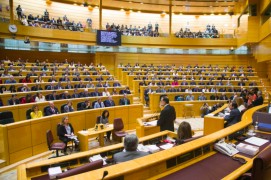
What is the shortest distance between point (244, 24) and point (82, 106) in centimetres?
1357

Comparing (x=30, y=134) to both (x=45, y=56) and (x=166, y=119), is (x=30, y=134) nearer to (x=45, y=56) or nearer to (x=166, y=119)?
(x=166, y=119)

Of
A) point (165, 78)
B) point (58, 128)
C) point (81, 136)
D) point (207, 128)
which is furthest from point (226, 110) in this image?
point (165, 78)

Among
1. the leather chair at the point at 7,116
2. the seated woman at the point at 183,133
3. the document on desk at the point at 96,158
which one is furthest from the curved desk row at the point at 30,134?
the seated woman at the point at 183,133

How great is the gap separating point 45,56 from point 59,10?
3.94 m

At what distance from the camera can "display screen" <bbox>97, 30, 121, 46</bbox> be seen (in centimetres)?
1554

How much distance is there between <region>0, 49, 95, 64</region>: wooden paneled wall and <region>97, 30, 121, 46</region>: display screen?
2536 millimetres

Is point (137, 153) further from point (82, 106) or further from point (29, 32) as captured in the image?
point (29, 32)

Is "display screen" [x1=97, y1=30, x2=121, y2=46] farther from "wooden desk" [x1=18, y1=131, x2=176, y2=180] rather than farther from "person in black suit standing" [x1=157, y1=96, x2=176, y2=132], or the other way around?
"wooden desk" [x1=18, y1=131, x2=176, y2=180]

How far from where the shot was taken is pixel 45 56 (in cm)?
1656

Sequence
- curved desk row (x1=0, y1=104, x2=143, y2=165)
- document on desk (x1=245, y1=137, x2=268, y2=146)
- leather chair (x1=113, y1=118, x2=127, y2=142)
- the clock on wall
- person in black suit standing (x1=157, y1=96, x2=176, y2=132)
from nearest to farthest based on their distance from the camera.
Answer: document on desk (x1=245, y1=137, x2=268, y2=146), person in black suit standing (x1=157, y1=96, x2=176, y2=132), curved desk row (x1=0, y1=104, x2=143, y2=165), leather chair (x1=113, y1=118, x2=127, y2=142), the clock on wall

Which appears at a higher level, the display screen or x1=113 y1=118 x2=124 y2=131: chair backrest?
the display screen

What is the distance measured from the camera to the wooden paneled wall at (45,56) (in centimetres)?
1509

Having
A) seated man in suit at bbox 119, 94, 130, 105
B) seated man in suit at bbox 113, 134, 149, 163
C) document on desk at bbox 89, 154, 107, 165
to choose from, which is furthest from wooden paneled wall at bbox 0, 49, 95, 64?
seated man in suit at bbox 113, 134, 149, 163

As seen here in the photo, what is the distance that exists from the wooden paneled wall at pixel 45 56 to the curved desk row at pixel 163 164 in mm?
14153
